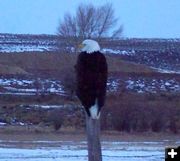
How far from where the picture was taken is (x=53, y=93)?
5172 centimetres

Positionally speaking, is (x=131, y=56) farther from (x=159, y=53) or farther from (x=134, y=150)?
(x=134, y=150)

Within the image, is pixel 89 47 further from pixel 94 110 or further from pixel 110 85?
pixel 110 85

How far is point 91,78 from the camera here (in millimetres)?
5766

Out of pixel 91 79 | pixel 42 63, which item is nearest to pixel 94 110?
pixel 91 79

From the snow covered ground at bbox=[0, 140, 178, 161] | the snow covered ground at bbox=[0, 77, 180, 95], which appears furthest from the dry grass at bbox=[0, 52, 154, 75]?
the snow covered ground at bbox=[0, 140, 178, 161]

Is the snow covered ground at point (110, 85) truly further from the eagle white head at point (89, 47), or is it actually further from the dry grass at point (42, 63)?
the eagle white head at point (89, 47)

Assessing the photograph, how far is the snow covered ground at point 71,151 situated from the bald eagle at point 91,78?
36.1ft

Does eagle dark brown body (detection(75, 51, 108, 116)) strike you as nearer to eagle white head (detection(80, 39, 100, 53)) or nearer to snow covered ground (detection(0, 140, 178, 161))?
eagle white head (detection(80, 39, 100, 53))

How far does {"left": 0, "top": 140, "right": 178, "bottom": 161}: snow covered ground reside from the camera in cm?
1749

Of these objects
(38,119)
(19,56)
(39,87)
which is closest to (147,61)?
(19,56)

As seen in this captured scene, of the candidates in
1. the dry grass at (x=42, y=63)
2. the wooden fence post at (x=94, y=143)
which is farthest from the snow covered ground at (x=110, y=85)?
the wooden fence post at (x=94, y=143)

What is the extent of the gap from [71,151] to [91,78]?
1413 cm

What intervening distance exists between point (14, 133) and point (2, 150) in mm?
7843

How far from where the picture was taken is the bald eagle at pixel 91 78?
5.77 metres
